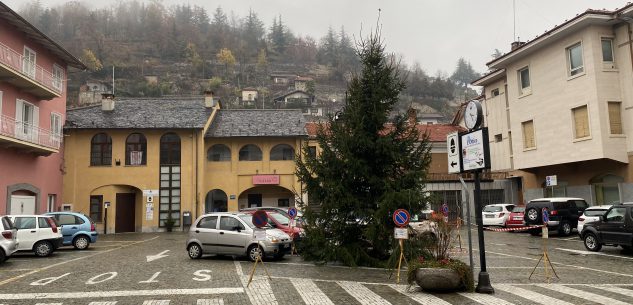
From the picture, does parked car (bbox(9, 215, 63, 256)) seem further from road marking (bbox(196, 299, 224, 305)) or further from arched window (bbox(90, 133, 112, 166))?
arched window (bbox(90, 133, 112, 166))

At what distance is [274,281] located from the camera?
12.1 meters

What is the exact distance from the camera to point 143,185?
3375 centimetres

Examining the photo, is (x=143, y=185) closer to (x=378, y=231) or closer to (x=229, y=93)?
(x=378, y=231)

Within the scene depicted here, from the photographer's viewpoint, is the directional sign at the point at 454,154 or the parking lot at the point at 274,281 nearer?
the parking lot at the point at 274,281

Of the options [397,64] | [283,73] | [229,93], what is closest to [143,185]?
[397,64]

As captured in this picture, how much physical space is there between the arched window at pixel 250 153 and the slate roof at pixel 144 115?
3544 mm

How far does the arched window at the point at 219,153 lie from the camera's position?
3597 centimetres

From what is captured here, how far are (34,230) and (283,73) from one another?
119446mm

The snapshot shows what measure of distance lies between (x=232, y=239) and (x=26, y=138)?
51.8ft

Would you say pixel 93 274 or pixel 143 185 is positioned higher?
pixel 143 185

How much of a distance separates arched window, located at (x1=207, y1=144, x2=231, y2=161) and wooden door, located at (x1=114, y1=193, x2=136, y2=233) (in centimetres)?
604

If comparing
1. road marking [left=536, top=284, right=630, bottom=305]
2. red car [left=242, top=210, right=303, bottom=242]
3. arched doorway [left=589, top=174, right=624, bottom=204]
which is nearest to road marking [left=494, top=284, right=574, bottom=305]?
road marking [left=536, top=284, right=630, bottom=305]

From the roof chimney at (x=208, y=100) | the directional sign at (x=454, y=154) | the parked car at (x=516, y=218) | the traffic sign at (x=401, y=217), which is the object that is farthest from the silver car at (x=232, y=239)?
the roof chimney at (x=208, y=100)

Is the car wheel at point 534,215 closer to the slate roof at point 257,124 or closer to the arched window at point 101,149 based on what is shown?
the slate roof at point 257,124
